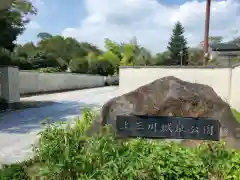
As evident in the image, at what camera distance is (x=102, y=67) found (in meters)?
42.4

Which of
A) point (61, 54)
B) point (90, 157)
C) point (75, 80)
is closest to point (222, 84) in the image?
point (90, 157)

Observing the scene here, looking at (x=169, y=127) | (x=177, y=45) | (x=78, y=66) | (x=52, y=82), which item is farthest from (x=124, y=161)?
(x=177, y=45)

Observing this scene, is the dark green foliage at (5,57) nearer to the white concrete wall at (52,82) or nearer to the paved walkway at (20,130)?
the white concrete wall at (52,82)

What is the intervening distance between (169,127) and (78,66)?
34141 millimetres

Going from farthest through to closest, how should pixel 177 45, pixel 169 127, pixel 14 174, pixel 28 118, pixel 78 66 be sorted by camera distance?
pixel 177 45 < pixel 78 66 < pixel 28 118 < pixel 169 127 < pixel 14 174

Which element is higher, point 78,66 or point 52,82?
point 78,66

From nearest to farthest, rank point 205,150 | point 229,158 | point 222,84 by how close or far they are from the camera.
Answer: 1. point 229,158
2. point 205,150
3. point 222,84

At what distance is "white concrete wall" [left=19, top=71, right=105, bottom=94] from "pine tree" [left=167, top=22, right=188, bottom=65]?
21.3 m

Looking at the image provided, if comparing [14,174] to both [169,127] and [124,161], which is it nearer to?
[124,161]

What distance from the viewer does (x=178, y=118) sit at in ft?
17.7

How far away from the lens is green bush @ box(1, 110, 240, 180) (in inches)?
149

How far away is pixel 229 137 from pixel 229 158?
73cm

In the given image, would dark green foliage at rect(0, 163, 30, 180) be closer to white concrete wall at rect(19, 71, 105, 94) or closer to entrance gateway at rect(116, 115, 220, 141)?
entrance gateway at rect(116, 115, 220, 141)

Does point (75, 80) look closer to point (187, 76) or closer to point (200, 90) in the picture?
→ point (187, 76)
